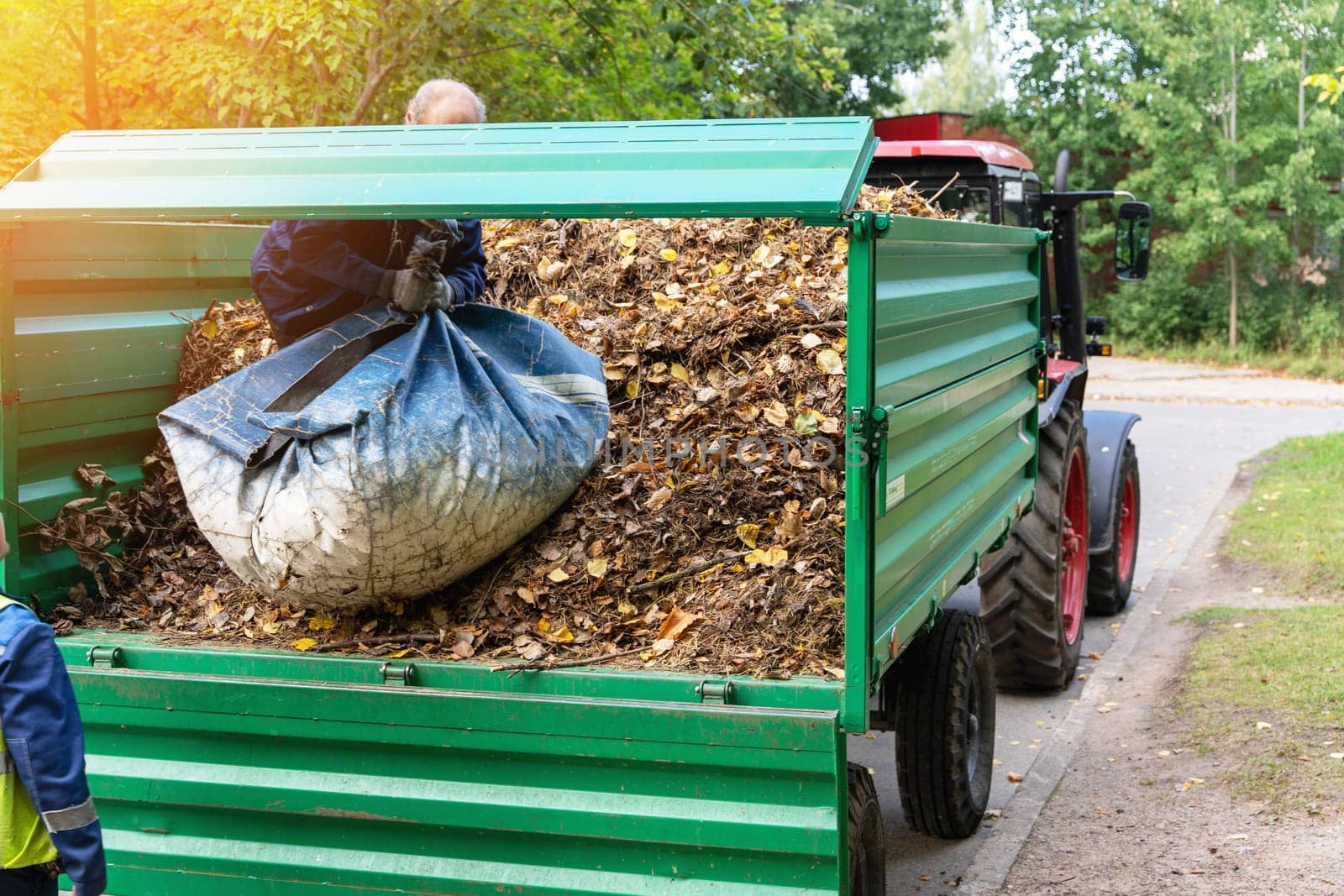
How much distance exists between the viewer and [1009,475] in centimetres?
507

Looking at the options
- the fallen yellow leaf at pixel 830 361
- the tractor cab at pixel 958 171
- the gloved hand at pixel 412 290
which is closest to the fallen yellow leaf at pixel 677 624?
the fallen yellow leaf at pixel 830 361

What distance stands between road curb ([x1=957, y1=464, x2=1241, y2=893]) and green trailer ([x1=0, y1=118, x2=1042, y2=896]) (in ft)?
3.97

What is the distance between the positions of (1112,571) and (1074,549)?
0.71m

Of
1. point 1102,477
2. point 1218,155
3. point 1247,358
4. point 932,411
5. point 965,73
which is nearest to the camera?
point 932,411

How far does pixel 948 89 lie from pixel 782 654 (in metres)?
77.1

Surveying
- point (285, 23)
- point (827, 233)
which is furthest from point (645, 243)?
point (285, 23)

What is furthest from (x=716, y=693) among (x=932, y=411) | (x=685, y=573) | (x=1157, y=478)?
(x=1157, y=478)

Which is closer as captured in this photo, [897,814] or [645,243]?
[645,243]

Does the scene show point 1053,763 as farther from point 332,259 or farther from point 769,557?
point 332,259

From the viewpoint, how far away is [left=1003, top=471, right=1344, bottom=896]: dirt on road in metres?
4.34

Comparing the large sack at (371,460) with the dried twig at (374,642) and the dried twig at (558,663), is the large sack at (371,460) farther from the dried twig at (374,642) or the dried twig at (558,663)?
the dried twig at (558,663)

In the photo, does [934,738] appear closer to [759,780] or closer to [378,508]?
[759,780]

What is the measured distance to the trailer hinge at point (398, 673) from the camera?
3.11m

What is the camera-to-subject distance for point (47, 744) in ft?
8.89
